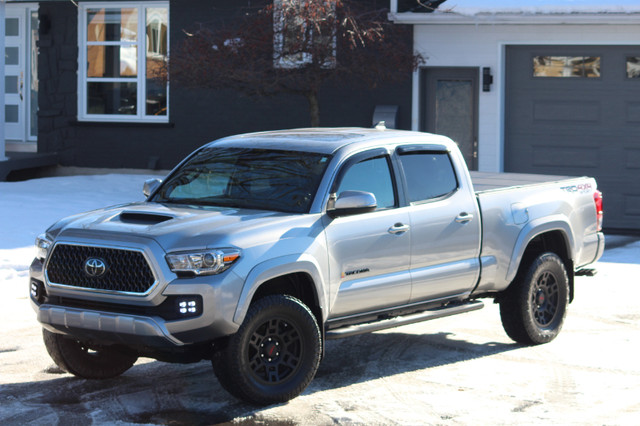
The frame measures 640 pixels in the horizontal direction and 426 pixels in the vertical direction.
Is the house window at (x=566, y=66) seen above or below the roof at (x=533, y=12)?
below

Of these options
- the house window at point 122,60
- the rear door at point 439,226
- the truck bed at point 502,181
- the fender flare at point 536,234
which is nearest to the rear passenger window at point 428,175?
the rear door at point 439,226

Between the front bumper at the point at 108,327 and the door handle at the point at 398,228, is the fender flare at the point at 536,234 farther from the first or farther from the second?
the front bumper at the point at 108,327

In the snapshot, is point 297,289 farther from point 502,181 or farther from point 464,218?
point 502,181

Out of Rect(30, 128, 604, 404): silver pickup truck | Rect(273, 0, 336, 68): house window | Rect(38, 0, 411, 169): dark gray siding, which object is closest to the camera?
Rect(30, 128, 604, 404): silver pickup truck

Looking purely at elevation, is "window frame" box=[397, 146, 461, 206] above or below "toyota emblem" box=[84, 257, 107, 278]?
above

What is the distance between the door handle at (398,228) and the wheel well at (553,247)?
68.4 inches

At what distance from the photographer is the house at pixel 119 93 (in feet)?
64.8

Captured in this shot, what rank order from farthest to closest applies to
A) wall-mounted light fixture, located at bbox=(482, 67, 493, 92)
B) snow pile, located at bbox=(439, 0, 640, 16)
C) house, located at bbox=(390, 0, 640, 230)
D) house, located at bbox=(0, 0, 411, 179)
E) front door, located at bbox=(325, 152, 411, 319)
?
house, located at bbox=(0, 0, 411, 179) → wall-mounted light fixture, located at bbox=(482, 67, 493, 92) → house, located at bbox=(390, 0, 640, 230) → snow pile, located at bbox=(439, 0, 640, 16) → front door, located at bbox=(325, 152, 411, 319)

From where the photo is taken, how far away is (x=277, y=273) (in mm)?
6883

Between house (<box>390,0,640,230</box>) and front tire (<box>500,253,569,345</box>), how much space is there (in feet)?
28.1

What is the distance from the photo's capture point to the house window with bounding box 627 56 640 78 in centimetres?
1712

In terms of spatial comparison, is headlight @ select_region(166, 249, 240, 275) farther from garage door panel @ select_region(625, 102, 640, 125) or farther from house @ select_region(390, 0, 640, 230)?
garage door panel @ select_region(625, 102, 640, 125)

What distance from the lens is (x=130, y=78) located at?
2061 centimetres

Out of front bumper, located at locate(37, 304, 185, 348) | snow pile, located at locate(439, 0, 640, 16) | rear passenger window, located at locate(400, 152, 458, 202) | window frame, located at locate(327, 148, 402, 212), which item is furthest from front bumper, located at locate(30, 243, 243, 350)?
snow pile, located at locate(439, 0, 640, 16)
